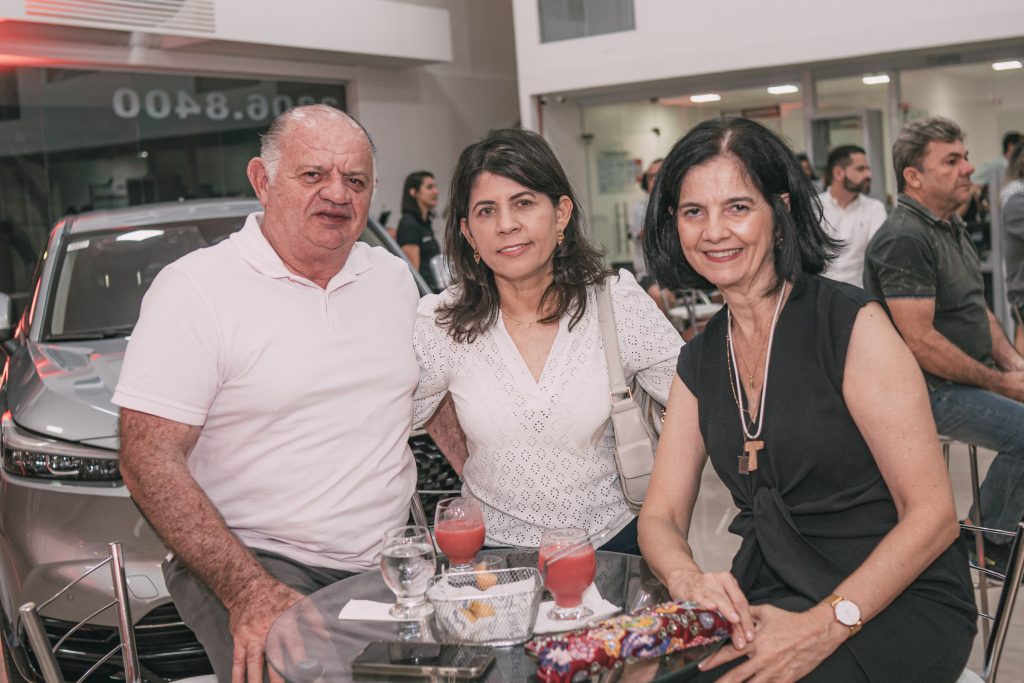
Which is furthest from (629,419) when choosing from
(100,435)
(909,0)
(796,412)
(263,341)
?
(909,0)

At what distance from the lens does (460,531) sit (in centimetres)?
200

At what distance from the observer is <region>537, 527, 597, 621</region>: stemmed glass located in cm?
178

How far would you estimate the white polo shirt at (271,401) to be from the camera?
2.38 meters

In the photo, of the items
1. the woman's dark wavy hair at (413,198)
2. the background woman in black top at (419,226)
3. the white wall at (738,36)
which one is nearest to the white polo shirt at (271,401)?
the background woman in black top at (419,226)

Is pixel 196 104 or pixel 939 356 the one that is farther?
pixel 196 104

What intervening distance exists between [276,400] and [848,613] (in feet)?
4.36

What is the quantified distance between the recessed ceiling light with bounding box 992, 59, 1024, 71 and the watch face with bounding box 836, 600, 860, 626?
27.1 ft

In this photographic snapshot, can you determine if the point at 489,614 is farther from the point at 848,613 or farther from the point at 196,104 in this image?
the point at 196,104

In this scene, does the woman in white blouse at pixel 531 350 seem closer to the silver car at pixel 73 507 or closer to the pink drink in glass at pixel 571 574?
the pink drink in glass at pixel 571 574

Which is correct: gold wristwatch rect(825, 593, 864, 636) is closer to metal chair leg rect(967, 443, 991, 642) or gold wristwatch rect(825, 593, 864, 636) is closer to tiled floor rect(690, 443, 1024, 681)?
metal chair leg rect(967, 443, 991, 642)

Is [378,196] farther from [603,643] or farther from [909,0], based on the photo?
[603,643]

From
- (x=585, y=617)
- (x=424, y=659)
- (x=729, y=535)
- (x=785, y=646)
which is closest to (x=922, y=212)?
(x=729, y=535)

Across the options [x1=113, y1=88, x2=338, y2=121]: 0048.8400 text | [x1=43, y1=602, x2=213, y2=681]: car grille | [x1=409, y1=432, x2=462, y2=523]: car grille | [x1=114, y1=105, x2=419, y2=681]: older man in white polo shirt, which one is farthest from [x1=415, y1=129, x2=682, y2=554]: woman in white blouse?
[x1=113, y1=88, x2=338, y2=121]: 0048.8400 text

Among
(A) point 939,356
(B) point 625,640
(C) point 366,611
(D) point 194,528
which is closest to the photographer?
(B) point 625,640
